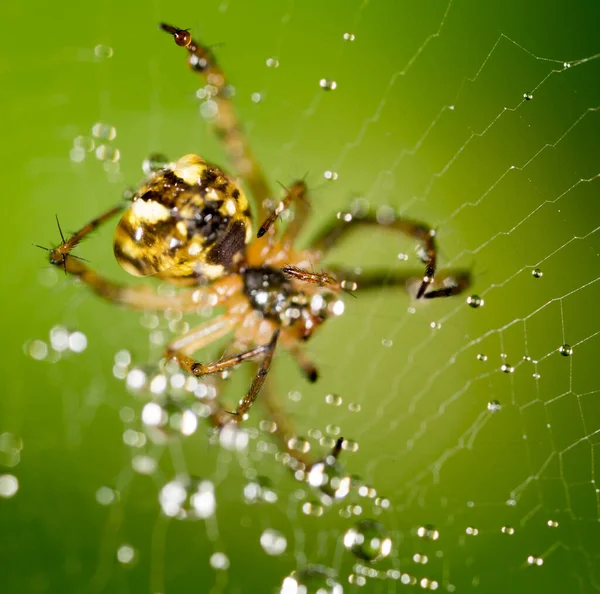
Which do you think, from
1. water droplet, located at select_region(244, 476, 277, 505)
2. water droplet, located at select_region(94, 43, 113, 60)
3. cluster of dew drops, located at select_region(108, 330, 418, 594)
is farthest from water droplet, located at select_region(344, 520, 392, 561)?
water droplet, located at select_region(94, 43, 113, 60)

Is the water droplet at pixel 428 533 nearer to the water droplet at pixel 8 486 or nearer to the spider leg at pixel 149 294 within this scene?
the spider leg at pixel 149 294

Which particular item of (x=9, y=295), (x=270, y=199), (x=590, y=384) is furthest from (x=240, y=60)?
(x=590, y=384)

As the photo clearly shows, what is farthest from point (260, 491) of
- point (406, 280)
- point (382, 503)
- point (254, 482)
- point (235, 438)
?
point (406, 280)

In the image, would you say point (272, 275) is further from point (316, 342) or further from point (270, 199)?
→ point (316, 342)

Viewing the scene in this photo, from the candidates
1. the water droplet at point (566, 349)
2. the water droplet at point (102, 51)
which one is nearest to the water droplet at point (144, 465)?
the water droplet at point (102, 51)

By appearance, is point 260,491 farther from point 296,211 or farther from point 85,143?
point 85,143

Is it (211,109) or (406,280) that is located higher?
(211,109)
